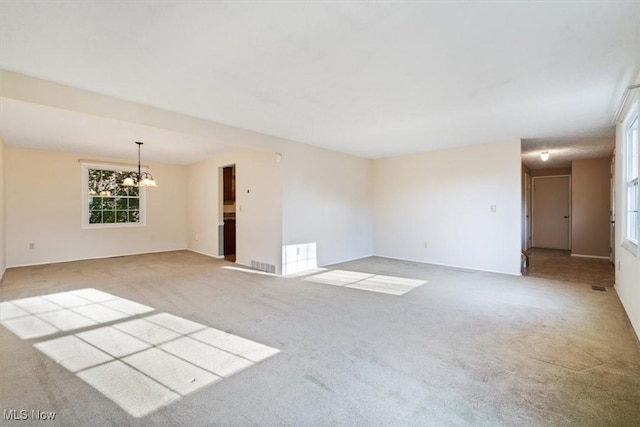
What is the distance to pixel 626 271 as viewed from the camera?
348 centimetres

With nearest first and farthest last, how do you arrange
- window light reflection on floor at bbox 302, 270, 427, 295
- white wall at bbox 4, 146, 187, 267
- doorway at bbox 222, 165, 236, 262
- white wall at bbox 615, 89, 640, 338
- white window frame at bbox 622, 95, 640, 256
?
white wall at bbox 615, 89, 640, 338, white window frame at bbox 622, 95, 640, 256, window light reflection on floor at bbox 302, 270, 427, 295, white wall at bbox 4, 146, 187, 267, doorway at bbox 222, 165, 236, 262

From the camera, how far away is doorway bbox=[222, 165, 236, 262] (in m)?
7.36

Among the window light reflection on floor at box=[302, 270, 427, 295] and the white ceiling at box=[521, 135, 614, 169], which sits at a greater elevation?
the white ceiling at box=[521, 135, 614, 169]

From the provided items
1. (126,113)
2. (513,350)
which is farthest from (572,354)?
(126,113)

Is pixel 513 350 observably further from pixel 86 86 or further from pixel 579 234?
pixel 579 234

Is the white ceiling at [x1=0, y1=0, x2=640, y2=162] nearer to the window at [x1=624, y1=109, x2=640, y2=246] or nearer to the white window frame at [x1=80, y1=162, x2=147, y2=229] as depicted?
the window at [x1=624, y1=109, x2=640, y2=246]

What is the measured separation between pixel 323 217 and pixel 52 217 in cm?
579

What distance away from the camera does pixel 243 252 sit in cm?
623

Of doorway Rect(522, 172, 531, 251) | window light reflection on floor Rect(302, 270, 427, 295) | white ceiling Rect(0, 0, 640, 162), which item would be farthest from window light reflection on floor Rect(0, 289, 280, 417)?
doorway Rect(522, 172, 531, 251)

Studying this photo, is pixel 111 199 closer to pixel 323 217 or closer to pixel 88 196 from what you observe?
pixel 88 196

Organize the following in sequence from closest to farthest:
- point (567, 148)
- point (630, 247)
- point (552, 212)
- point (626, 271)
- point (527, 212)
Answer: point (630, 247)
point (626, 271)
point (567, 148)
point (527, 212)
point (552, 212)

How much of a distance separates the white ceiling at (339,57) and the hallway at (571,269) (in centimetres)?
254

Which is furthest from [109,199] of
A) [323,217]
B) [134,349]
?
[134,349]

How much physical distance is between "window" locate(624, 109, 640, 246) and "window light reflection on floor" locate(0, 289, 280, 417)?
14.1 feet
